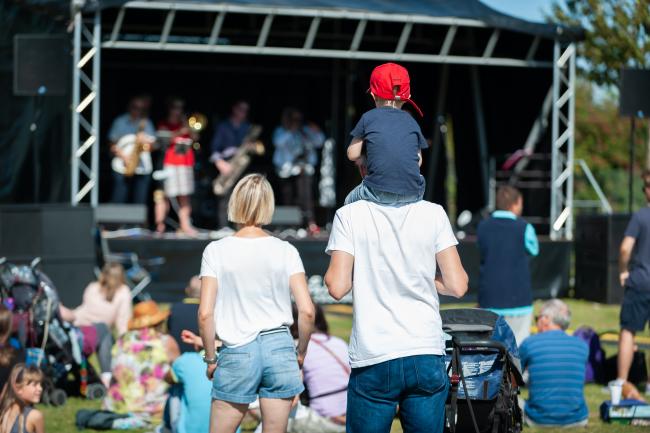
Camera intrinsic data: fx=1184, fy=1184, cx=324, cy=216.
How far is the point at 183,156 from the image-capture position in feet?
46.1

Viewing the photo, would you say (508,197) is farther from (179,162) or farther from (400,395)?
(179,162)

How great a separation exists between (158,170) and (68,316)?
21.3 ft

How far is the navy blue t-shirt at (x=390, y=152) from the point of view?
3863 mm

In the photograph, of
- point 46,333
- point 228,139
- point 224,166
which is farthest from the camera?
point 228,139

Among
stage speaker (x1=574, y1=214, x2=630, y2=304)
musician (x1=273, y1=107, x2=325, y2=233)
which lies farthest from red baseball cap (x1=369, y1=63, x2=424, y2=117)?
musician (x1=273, y1=107, x2=325, y2=233)

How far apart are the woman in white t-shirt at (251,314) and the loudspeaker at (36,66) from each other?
707 centimetres

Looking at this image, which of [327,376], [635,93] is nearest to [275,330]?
[327,376]

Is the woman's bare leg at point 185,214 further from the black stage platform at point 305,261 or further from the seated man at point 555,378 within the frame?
the seated man at point 555,378

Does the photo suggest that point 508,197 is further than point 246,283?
Yes

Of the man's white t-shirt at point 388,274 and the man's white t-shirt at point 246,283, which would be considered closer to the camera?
the man's white t-shirt at point 388,274

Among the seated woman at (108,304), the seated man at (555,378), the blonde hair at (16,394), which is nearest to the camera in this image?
the blonde hair at (16,394)

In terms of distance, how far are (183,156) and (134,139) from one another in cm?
61

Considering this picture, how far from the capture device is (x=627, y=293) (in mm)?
7703

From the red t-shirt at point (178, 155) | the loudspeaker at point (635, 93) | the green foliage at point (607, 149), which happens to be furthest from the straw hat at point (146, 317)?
the green foliage at point (607, 149)
